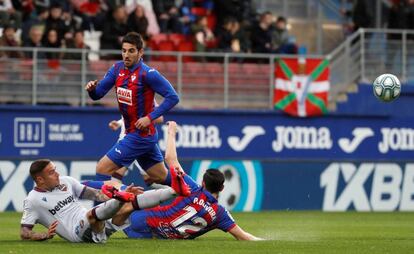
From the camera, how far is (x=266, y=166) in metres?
22.3

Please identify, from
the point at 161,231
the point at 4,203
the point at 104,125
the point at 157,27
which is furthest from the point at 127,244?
the point at 157,27

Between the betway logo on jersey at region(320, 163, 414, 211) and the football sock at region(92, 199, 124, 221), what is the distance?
11.3 metres

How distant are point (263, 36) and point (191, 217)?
12158 millimetres

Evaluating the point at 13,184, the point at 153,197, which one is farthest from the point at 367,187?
the point at 153,197

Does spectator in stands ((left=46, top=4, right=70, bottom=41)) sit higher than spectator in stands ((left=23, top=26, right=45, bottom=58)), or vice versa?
spectator in stands ((left=46, top=4, right=70, bottom=41))

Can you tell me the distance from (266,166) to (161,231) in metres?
9.50

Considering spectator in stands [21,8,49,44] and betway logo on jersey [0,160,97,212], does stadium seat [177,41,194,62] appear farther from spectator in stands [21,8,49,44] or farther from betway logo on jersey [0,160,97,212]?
betway logo on jersey [0,160,97,212]

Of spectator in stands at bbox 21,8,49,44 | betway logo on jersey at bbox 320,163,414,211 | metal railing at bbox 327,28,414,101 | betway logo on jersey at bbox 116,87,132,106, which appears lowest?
betway logo on jersey at bbox 320,163,414,211

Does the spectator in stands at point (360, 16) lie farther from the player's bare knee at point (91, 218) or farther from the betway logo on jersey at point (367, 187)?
the player's bare knee at point (91, 218)

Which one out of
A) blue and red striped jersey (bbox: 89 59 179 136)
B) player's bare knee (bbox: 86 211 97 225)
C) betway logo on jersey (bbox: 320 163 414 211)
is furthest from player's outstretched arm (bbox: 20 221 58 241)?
betway logo on jersey (bbox: 320 163 414 211)

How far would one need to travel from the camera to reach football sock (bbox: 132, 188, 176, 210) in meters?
11.5

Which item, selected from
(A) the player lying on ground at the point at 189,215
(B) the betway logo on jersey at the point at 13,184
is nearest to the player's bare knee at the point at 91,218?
(A) the player lying on ground at the point at 189,215

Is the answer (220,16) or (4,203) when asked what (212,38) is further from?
(4,203)

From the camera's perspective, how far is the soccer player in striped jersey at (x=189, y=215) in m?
12.5
